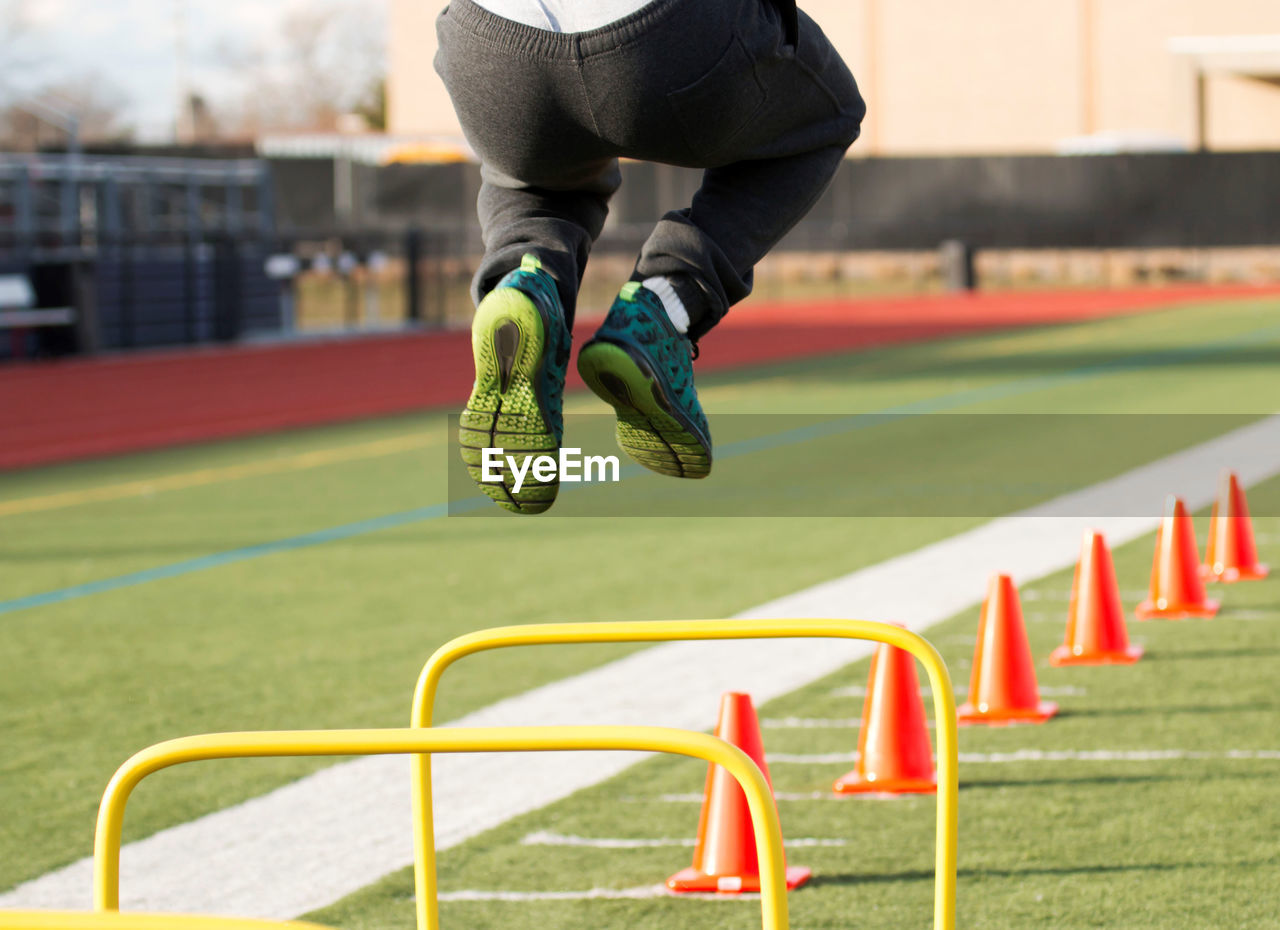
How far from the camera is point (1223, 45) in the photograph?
155 feet

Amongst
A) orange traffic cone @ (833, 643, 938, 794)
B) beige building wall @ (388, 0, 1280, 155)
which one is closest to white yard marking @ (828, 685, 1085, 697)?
orange traffic cone @ (833, 643, 938, 794)

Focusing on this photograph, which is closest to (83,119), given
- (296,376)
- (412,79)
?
(412,79)

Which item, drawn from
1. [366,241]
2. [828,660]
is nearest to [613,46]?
[828,660]

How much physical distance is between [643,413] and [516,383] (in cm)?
25

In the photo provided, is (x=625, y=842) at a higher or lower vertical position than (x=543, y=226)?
lower

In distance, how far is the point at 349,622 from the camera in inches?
333

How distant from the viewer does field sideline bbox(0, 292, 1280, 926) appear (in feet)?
17.4

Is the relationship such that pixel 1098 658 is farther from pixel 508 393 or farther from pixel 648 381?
pixel 508 393

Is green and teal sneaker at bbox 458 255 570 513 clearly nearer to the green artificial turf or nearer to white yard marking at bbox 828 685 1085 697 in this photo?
the green artificial turf

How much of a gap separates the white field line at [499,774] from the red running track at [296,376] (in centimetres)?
886

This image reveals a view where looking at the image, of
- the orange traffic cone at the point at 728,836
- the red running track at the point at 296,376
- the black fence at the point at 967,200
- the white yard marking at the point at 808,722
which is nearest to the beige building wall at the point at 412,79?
the black fence at the point at 967,200

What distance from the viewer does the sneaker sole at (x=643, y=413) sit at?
304cm

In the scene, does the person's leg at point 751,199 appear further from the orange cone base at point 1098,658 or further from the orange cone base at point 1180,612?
the orange cone base at point 1180,612

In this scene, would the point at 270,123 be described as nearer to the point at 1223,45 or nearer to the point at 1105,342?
the point at 1223,45
